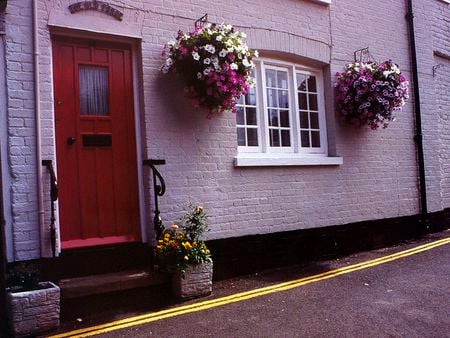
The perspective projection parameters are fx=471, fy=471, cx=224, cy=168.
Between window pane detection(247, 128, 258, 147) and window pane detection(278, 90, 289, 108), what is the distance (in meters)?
0.68

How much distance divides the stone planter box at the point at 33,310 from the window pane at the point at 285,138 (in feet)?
13.3

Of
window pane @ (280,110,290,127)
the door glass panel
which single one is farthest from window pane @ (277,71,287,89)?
the door glass panel

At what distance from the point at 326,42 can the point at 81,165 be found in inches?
176

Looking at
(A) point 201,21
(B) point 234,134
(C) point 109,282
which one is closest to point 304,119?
(B) point 234,134

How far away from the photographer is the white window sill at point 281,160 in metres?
6.38

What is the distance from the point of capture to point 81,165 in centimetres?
532

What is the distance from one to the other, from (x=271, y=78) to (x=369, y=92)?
1.58m

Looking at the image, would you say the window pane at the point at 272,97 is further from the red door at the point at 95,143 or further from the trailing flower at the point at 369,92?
the red door at the point at 95,143

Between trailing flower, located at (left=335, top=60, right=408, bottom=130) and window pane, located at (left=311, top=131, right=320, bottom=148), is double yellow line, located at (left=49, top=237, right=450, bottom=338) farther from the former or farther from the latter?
trailing flower, located at (left=335, top=60, right=408, bottom=130)

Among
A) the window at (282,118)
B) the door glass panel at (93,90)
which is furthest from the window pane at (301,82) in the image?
the door glass panel at (93,90)

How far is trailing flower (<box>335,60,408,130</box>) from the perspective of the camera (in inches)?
288

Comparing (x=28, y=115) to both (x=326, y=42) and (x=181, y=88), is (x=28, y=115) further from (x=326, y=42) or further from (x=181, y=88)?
(x=326, y=42)

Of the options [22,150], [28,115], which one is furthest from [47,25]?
[22,150]

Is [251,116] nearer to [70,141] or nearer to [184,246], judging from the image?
[184,246]
